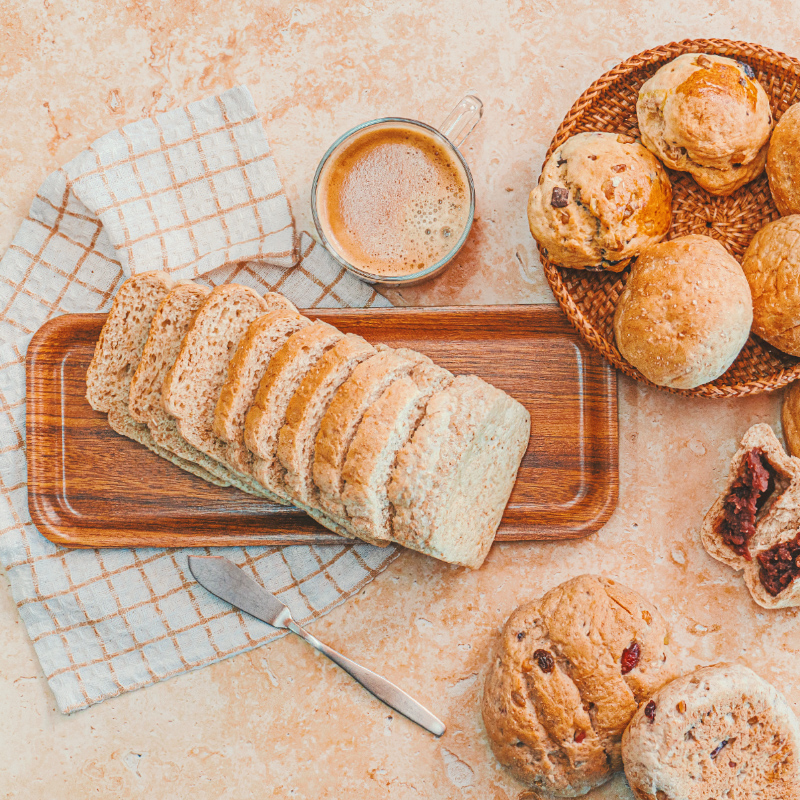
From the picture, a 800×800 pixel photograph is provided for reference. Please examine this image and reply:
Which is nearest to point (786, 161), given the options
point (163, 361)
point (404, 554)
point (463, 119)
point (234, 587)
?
point (463, 119)

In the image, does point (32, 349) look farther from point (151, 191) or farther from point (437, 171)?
point (437, 171)

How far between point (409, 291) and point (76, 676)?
86.3 inches

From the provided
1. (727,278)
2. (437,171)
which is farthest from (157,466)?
(727,278)

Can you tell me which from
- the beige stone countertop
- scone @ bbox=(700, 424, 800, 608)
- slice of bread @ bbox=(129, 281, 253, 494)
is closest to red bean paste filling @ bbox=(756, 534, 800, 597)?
scone @ bbox=(700, 424, 800, 608)

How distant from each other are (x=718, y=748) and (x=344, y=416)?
183cm

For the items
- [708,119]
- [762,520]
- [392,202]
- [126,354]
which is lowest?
[762,520]

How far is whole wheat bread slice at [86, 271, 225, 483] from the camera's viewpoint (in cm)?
294

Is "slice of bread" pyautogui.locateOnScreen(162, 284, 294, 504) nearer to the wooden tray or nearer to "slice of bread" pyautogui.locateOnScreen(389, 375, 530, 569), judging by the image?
the wooden tray

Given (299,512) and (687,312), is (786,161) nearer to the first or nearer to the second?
(687,312)

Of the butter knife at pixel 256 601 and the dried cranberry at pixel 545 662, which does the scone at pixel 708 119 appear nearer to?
the dried cranberry at pixel 545 662

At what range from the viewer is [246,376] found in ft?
8.76

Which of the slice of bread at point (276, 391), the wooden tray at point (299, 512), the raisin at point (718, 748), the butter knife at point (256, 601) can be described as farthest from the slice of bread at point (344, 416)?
the raisin at point (718, 748)

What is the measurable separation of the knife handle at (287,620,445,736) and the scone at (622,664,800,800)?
795 millimetres

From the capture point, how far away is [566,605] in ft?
9.11
